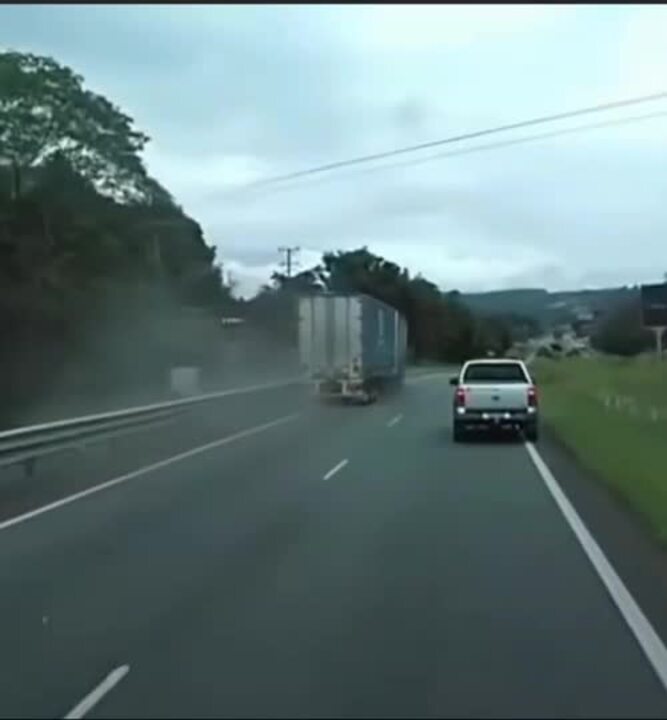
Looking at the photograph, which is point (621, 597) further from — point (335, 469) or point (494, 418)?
point (494, 418)

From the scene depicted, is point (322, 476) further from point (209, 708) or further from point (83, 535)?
point (209, 708)

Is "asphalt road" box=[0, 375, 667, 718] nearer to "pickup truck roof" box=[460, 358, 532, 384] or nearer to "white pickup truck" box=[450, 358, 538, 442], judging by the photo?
"white pickup truck" box=[450, 358, 538, 442]

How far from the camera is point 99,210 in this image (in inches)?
2286

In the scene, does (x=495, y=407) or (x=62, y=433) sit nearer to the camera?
(x=62, y=433)

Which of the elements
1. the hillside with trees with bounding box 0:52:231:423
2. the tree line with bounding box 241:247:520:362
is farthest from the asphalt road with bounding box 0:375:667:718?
the tree line with bounding box 241:247:520:362

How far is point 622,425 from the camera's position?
30594 millimetres

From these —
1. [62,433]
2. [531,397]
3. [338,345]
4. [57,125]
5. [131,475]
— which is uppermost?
[57,125]

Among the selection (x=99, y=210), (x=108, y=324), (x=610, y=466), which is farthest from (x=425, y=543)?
(x=99, y=210)

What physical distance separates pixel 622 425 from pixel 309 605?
69.5ft

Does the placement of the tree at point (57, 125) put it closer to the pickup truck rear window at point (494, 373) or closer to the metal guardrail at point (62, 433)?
the pickup truck rear window at point (494, 373)

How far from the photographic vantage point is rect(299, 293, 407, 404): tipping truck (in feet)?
157

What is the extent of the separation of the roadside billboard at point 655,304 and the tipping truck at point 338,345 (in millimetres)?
15698

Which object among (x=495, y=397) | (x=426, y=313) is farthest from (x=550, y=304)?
(x=495, y=397)

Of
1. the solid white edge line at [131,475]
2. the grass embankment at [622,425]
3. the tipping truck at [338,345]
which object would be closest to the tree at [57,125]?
the tipping truck at [338,345]
